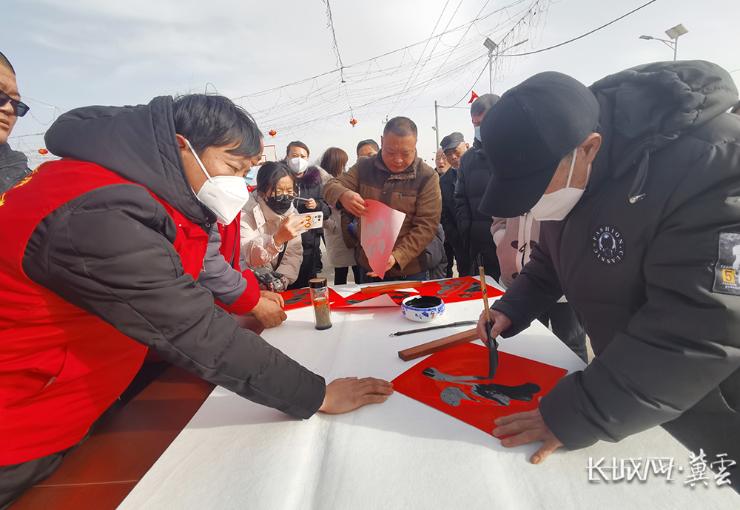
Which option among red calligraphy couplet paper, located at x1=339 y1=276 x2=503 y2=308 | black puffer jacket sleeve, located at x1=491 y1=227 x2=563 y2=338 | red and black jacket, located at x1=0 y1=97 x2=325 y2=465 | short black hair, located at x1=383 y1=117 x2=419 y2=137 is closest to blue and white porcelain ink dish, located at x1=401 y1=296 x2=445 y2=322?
red calligraphy couplet paper, located at x1=339 y1=276 x2=503 y2=308

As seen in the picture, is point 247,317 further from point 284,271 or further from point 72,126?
point 72,126

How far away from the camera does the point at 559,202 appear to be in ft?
2.98

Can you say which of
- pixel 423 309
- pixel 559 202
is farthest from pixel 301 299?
pixel 559 202

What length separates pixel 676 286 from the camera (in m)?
0.66

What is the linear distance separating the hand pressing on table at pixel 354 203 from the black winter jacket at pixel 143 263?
51.8 inches

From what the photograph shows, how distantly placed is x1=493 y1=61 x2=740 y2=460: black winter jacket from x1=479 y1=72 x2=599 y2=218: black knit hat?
0.11 metres

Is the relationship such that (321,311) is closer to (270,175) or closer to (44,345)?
(44,345)

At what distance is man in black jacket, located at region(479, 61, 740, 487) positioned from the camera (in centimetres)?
64

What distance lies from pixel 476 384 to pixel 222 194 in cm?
89

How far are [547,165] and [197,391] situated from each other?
3.71 feet

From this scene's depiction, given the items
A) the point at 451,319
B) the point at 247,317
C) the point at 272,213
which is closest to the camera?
the point at 451,319

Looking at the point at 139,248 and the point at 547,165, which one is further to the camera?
the point at 547,165

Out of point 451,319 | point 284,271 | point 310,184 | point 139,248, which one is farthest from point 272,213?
point 139,248

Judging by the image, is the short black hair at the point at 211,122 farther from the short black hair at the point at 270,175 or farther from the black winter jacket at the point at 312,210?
the black winter jacket at the point at 312,210
